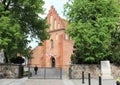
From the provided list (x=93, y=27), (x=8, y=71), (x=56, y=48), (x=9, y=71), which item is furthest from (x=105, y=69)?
(x=56, y=48)

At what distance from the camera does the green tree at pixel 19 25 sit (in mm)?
35281

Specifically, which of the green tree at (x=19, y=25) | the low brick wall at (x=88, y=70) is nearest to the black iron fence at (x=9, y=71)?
the green tree at (x=19, y=25)

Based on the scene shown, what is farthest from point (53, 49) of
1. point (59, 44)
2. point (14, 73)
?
point (14, 73)

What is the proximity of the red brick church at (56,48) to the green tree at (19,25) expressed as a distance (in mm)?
35171

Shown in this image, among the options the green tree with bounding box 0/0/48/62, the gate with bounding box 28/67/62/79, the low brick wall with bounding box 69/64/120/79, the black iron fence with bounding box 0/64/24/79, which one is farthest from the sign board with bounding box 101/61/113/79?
the black iron fence with bounding box 0/64/24/79

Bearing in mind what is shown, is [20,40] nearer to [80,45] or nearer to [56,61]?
[80,45]

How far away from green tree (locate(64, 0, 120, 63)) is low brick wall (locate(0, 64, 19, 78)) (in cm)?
760

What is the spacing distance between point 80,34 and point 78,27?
0.83m

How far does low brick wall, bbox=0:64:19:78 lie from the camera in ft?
120

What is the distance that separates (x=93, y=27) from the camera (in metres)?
39.4

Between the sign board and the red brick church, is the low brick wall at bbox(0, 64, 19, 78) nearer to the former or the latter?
the sign board

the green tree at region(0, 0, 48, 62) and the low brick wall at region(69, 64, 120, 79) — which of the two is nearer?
the green tree at region(0, 0, 48, 62)

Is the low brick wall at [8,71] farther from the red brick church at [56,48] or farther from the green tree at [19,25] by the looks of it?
the red brick church at [56,48]

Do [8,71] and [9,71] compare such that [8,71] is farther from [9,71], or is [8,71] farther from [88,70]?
[88,70]
